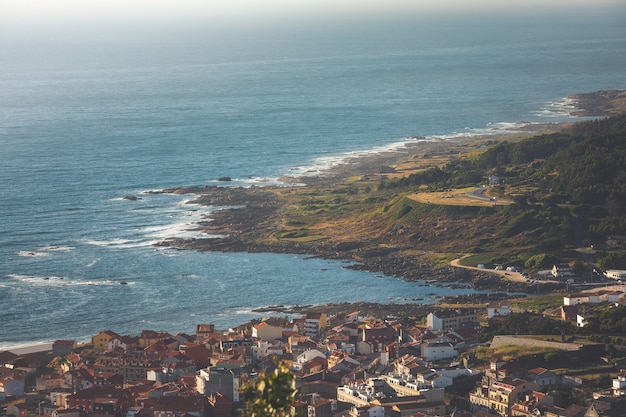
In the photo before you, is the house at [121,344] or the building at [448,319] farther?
the building at [448,319]

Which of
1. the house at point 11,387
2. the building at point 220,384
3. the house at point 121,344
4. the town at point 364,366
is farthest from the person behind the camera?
the house at point 121,344

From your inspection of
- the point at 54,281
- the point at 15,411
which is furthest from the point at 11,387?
the point at 54,281

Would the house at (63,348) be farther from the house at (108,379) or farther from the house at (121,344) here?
the house at (108,379)

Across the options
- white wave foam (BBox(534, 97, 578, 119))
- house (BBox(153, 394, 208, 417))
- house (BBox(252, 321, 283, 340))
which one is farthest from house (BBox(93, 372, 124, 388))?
white wave foam (BBox(534, 97, 578, 119))

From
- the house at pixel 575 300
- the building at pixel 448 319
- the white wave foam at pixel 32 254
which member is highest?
the building at pixel 448 319

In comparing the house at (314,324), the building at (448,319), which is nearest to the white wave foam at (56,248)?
the house at (314,324)

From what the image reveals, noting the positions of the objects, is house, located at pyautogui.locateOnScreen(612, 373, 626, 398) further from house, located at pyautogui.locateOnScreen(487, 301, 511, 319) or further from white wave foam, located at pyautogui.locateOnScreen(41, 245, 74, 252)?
white wave foam, located at pyautogui.locateOnScreen(41, 245, 74, 252)
